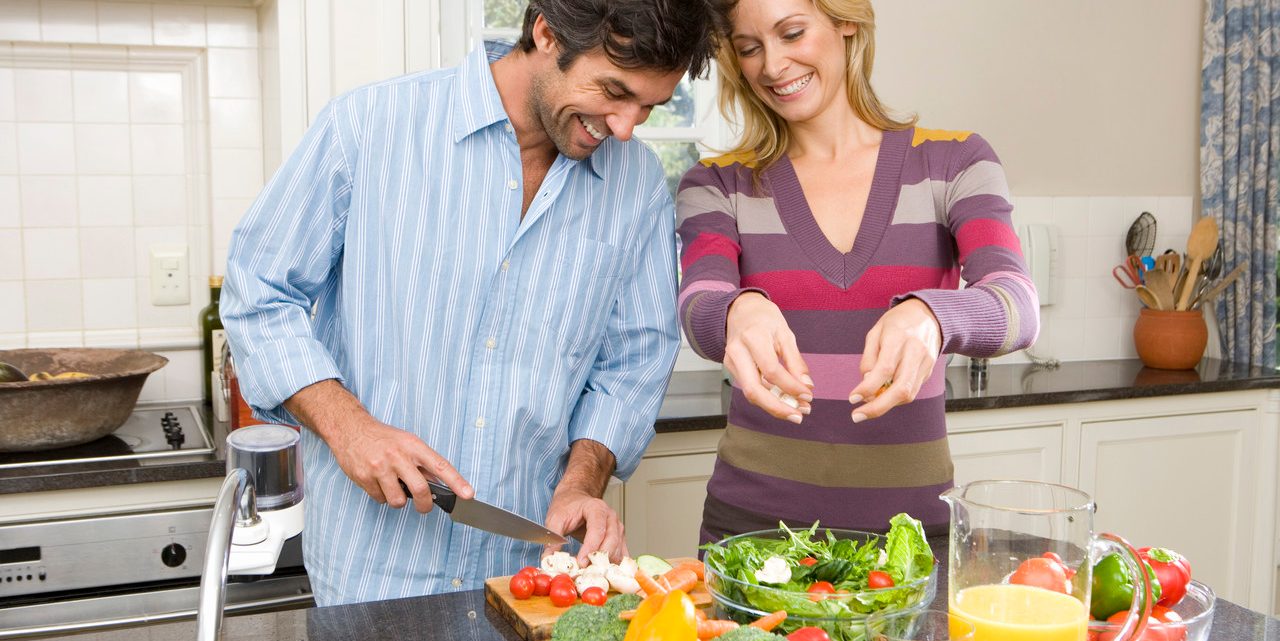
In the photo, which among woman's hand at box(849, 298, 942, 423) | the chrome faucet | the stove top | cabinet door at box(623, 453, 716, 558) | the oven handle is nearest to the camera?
the chrome faucet

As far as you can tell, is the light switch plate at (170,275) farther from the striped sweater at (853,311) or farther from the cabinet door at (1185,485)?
the cabinet door at (1185,485)

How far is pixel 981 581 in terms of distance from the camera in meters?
0.99

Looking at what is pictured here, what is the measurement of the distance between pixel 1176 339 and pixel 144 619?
278 cm

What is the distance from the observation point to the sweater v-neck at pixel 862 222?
1666mm

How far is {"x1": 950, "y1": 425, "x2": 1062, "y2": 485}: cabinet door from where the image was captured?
9.12 feet

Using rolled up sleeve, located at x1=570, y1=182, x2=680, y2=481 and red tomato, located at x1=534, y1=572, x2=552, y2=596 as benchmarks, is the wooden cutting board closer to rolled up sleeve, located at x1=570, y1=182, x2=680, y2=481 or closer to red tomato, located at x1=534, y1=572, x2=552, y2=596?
red tomato, located at x1=534, y1=572, x2=552, y2=596

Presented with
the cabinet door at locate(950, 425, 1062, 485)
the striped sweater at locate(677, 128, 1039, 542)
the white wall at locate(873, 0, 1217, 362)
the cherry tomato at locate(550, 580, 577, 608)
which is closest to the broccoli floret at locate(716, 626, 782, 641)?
the cherry tomato at locate(550, 580, 577, 608)

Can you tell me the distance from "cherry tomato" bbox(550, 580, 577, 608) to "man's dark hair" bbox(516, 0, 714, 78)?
0.66 m

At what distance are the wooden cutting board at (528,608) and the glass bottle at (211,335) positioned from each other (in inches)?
59.1

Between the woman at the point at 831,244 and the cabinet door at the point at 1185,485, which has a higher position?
the woman at the point at 831,244

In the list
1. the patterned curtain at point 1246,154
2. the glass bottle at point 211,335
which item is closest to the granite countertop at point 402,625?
the glass bottle at point 211,335

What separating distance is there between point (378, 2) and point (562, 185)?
99 centimetres

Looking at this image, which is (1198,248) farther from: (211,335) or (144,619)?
(144,619)

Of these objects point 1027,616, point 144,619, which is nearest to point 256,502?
point 1027,616
